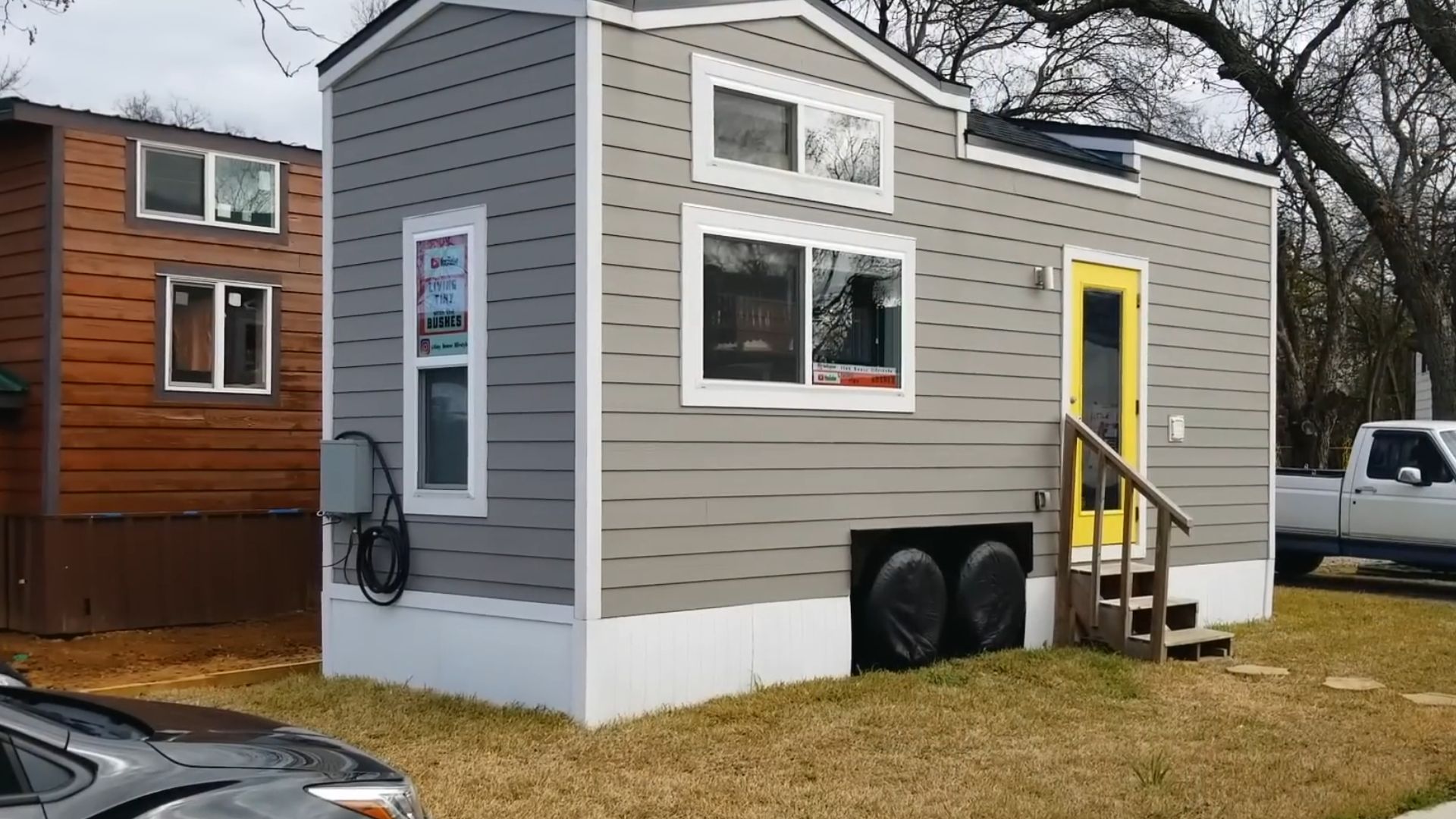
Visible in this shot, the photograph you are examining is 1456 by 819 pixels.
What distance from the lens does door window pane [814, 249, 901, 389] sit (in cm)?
854

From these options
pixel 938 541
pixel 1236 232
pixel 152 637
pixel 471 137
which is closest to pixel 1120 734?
pixel 938 541

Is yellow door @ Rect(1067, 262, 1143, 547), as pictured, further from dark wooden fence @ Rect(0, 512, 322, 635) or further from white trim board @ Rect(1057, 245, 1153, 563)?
dark wooden fence @ Rect(0, 512, 322, 635)

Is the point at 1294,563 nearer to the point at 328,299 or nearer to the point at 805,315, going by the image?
the point at 805,315

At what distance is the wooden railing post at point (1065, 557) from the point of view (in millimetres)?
9812

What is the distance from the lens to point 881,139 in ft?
29.2

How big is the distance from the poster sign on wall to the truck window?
9981mm

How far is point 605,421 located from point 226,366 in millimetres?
6450

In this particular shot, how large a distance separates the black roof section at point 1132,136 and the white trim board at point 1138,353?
89cm

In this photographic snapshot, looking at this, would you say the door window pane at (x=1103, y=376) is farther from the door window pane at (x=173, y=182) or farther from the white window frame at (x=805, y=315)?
the door window pane at (x=173, y=182)

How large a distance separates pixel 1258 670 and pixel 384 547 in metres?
5.43

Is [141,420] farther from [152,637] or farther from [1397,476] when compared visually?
[1397,476]

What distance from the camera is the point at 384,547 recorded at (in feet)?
27.9

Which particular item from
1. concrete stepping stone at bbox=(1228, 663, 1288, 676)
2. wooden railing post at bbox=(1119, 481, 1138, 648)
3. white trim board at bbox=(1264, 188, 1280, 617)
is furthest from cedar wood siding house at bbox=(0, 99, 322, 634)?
white trim board at bbox=(1264, 188, 1280, 617)

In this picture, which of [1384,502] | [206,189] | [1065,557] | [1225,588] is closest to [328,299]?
[206,189]
